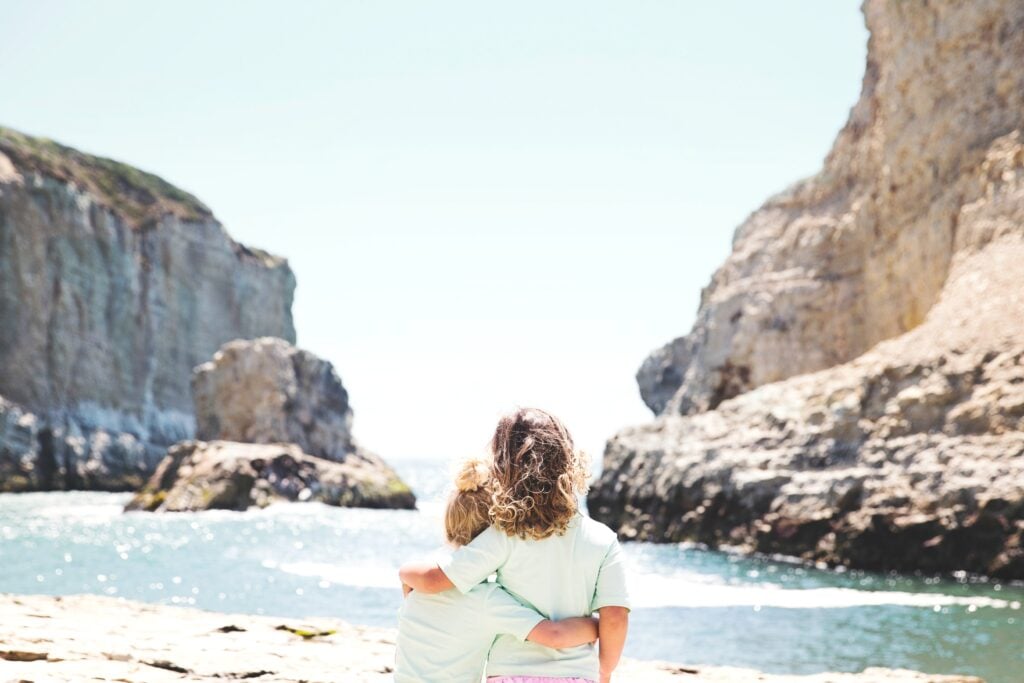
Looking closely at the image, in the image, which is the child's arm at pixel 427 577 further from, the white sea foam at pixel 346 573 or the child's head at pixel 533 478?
the white sea foam at pixel 346 573

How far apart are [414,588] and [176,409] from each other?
101m

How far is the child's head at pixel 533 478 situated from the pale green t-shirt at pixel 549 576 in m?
0.09

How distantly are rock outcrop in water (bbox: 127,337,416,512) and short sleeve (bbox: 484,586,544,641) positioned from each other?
52.8m

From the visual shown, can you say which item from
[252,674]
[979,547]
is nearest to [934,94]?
[979,547]

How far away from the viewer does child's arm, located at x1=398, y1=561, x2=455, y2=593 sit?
16.4ft

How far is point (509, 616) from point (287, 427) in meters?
67.5

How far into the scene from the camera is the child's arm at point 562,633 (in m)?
4.82

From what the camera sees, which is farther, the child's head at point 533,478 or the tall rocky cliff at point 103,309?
the tall rocky cliff at point 103,309

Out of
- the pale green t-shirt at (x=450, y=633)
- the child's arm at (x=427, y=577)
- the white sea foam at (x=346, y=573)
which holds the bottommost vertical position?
the white sea foam at (x=346, y=573)

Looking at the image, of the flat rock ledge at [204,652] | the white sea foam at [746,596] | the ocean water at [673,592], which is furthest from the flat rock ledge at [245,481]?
the flat rock ledge at [204,652]

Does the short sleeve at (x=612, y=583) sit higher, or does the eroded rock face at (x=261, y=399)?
the eroded rock face at (x=261, y=399)

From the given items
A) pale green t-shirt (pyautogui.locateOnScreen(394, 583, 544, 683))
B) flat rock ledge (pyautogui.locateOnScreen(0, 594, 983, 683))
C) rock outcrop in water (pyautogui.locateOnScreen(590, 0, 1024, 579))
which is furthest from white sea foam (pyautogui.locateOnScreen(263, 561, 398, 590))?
pale green t-shirt (pyautogui.locateOnScreen(394, 583, 544, 683))

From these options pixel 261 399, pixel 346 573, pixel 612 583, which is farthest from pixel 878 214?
pixel 261 399

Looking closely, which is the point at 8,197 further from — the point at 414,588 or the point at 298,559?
the point at 414,588
